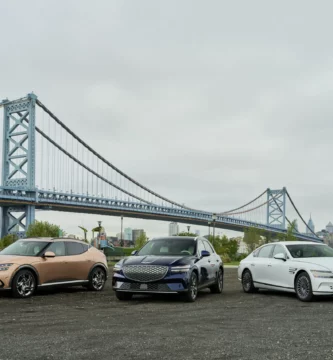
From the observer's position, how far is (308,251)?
13.8 m

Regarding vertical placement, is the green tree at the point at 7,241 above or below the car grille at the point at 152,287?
above

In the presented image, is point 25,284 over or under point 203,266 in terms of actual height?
under

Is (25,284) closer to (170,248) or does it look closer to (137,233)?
(170,248)

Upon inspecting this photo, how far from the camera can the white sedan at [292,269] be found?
12.5 metres

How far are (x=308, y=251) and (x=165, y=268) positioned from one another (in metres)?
3.72

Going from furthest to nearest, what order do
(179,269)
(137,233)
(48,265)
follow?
(137,233), (48,265), (179,269)

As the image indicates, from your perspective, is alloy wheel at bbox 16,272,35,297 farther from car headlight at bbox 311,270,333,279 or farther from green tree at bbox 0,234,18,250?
green tree at bbox 0,234,18,250

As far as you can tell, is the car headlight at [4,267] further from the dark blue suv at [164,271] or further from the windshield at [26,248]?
the dark blue suv at [164,271]

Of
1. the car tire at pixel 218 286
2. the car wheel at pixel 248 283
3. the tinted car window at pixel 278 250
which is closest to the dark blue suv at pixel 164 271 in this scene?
the car tire at pixel 218 286

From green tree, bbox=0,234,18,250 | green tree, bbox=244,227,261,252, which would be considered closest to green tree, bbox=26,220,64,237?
green tree, bbox=0,234,18,250

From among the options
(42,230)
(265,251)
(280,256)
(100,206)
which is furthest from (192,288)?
(100,206)

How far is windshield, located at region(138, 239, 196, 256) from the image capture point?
1342cm

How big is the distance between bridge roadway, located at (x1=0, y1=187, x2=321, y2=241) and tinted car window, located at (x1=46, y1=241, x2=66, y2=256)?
162ft

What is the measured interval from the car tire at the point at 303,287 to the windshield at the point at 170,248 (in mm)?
2417
